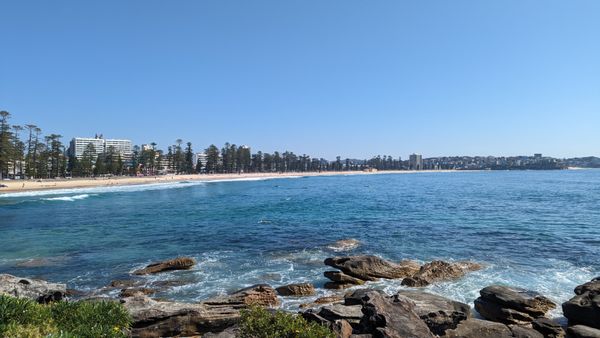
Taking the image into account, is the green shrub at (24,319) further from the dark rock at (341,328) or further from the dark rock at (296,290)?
the dark rock at (296,290)

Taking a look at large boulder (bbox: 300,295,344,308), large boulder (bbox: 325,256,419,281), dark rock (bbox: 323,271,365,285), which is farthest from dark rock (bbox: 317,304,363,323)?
large boulder (bbox: 325,256,419,281)

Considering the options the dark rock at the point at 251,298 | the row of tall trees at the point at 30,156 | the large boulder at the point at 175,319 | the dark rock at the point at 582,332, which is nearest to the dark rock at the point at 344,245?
the dark rock at the point at 251,298

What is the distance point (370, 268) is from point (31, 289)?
16.2m

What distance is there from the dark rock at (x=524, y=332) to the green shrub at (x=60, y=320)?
39.5ft

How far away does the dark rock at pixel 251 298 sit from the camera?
50.6ft

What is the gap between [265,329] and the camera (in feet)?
29.0

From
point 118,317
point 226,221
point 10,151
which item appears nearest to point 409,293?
point 118,317

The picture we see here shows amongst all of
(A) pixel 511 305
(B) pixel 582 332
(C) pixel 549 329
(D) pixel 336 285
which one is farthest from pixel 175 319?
(B) pixel 582 332

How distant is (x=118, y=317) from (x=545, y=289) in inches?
757

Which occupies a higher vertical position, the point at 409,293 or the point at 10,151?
the point at 10,151

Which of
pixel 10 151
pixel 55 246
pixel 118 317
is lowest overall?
pixel 55 246

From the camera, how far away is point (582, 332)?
12.1m

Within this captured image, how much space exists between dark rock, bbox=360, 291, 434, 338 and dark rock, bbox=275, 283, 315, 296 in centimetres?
683

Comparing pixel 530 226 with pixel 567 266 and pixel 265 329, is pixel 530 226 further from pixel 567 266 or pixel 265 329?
pixel 265 329
